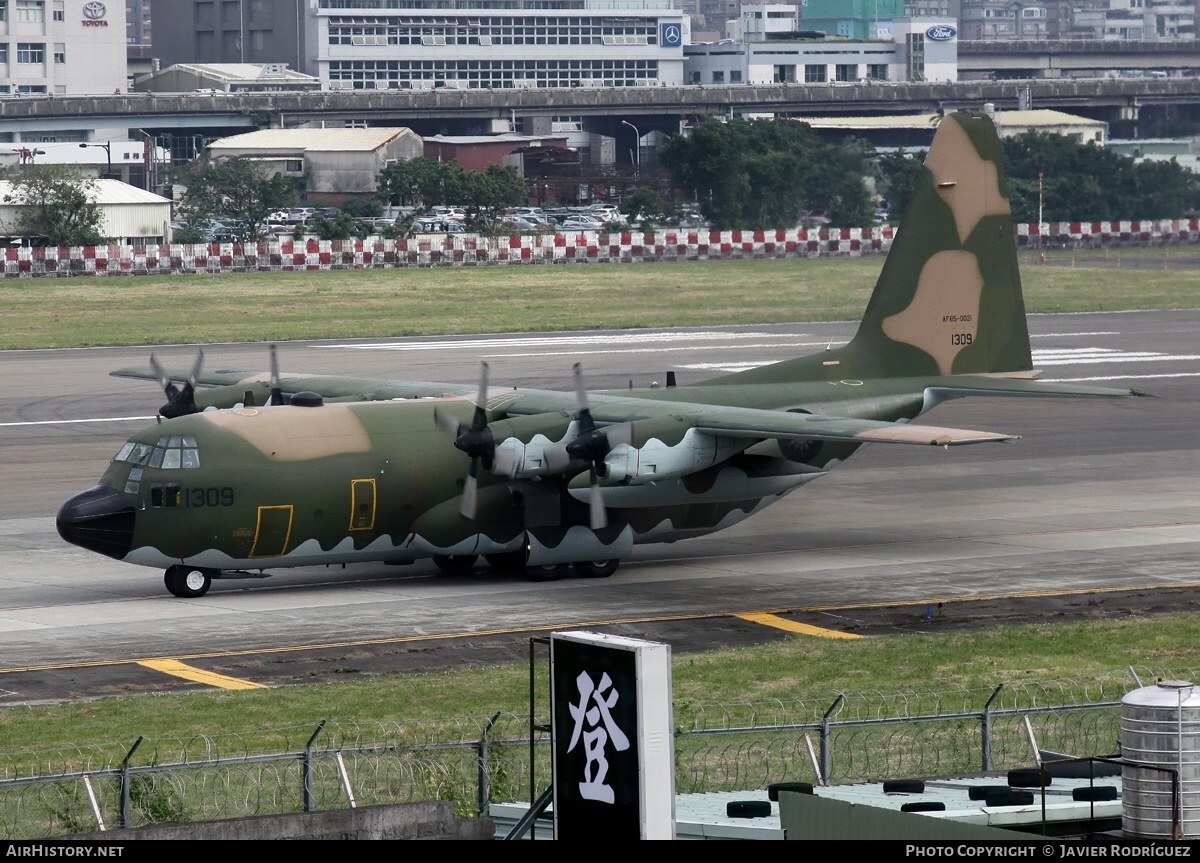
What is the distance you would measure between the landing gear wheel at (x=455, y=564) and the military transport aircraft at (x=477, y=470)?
3.1 inches

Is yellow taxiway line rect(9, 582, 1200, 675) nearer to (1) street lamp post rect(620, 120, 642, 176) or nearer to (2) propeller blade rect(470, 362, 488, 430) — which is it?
(2) propeller blade rect(470, 362, 488, 430)

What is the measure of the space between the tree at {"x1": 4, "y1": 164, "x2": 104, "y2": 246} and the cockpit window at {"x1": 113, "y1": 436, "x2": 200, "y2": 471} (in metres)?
71.6

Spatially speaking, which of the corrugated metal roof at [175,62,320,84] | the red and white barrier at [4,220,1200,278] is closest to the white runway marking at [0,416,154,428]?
Result: the red and white barrier at [4,220,1200,278]

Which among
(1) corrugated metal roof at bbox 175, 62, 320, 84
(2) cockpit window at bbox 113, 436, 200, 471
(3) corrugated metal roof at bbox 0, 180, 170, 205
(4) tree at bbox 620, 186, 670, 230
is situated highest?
(1) corrugated metal roof at bbox 175, 62, 320, 84

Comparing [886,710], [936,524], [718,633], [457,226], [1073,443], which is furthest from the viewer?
[457,226]

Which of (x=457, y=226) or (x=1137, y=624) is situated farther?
(x=457, y=226)

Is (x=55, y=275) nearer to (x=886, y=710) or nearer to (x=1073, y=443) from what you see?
(x=1073, y=443)

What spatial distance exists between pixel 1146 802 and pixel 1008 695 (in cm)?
1211

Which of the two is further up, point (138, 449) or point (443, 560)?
point (138, 449)

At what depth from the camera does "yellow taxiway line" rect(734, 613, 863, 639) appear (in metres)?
29.2

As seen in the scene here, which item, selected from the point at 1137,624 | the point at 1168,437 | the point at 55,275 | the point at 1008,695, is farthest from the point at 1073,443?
the point at 55,275

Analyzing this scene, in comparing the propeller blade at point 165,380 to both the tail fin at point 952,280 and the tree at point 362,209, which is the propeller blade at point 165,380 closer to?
the tail fin at point 952,280

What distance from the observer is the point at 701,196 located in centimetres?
11844

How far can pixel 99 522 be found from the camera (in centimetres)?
3083
